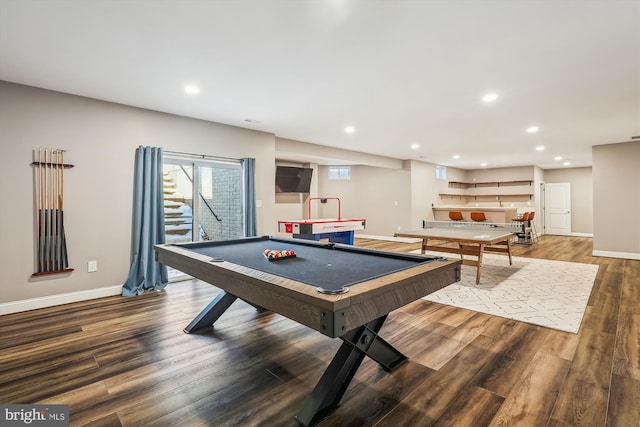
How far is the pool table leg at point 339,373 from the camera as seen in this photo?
163 cm

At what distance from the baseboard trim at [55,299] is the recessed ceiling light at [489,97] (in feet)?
16.6

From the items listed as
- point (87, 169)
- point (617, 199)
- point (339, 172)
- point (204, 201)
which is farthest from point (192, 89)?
point (617, 199)

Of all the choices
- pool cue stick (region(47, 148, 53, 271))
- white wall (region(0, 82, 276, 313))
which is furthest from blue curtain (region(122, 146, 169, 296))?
pool cue stick (region(47, 148, 53, 271))

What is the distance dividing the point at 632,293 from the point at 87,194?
6.81m

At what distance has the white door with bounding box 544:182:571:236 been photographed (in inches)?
408

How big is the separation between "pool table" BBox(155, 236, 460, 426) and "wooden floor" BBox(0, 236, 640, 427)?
6.8 inches

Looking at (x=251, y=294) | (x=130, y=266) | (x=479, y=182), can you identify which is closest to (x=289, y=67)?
(x=251, y=294)

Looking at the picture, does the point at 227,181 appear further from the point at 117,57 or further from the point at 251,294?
the point at 251,294

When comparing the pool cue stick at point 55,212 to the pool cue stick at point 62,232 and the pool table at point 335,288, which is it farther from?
the pool table at point 335,288

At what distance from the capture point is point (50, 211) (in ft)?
11.1

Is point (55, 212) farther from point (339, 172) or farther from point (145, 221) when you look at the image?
point (339, 172)

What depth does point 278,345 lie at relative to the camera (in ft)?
8.20

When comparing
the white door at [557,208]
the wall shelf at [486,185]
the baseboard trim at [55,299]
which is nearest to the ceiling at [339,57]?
the baseboard trim at [55,299]

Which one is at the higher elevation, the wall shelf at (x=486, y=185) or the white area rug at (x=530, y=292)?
the wall shelf at (x=486, y=185)
